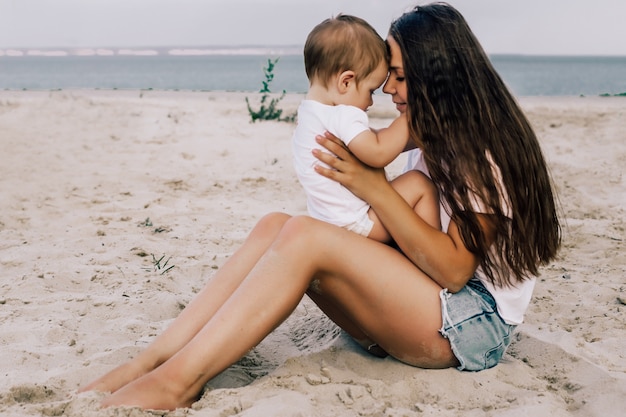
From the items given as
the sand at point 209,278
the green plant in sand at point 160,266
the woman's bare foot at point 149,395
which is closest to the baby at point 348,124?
the sand at point 209,278

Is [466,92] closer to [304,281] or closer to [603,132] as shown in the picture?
[304,281]

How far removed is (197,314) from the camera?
7.75 ft

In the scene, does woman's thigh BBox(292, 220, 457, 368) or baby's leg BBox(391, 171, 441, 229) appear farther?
baby's leg BBox(391, 171, 441, 229)

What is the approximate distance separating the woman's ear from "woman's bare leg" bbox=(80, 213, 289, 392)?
0.53 m

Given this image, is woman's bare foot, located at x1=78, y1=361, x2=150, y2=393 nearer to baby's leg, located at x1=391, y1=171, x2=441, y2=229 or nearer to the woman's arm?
the woman's arm

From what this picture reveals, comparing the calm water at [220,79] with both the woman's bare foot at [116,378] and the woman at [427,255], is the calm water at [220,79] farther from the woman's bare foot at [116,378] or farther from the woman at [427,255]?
the woman's bare foot at [116,378]

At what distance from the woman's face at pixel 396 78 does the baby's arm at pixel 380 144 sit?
0.46 feet

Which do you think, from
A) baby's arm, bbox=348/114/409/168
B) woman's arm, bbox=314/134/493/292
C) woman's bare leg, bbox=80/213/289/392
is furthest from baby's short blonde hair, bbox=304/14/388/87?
woman's bare leg, bbox=80/213/289/392

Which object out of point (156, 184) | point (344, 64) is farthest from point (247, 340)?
point (156, 184)

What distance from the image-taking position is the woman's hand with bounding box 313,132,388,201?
7.55ft

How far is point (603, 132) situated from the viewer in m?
7.59

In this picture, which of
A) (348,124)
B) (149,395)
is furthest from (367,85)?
(149,395)

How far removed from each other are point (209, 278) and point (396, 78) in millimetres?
1652

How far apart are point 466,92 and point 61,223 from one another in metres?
3.18
